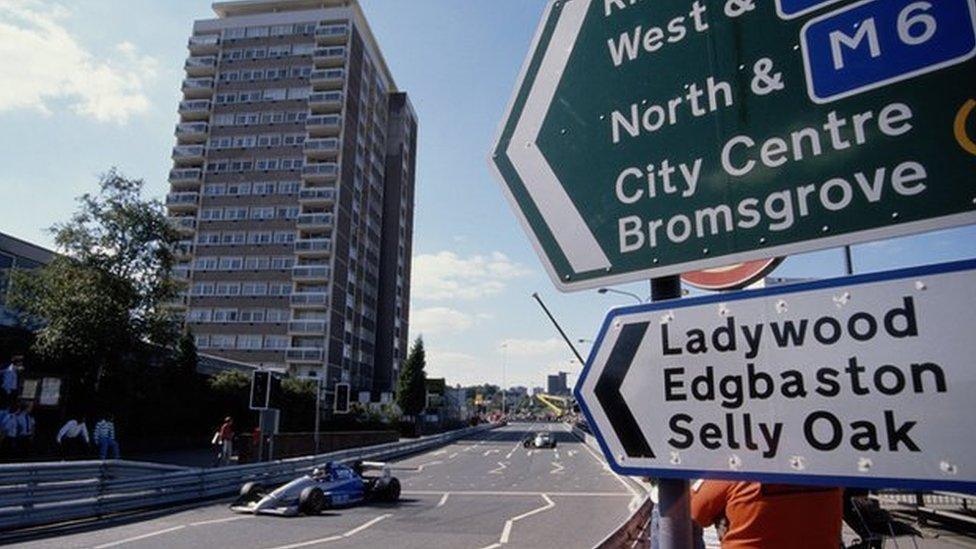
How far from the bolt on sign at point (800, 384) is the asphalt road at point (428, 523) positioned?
31.3 feet

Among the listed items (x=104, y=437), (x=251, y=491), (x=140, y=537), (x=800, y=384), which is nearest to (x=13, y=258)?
(x=104, y=437)

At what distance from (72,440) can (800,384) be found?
21.6m

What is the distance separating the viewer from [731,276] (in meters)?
1.68

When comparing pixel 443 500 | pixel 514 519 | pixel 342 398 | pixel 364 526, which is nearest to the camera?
pixel 364 526

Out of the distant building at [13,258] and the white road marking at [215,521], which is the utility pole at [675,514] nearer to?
the white road marking at [215,521]

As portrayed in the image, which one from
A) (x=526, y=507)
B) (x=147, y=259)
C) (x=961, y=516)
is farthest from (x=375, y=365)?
(x=961, y=516)

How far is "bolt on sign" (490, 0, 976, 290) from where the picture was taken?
1164 mm

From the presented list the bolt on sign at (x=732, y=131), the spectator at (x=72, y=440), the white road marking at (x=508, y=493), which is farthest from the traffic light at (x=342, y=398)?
the bolt on sign at (x=732, y=131)

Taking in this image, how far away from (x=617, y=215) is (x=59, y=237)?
89.4 ft

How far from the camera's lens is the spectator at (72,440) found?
17.4m

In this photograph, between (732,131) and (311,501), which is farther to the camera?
(311,501)

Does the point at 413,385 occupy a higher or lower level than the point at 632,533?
higher

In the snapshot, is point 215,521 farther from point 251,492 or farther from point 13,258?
point 13,258

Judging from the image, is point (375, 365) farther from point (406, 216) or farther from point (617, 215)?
point (617, 215)
